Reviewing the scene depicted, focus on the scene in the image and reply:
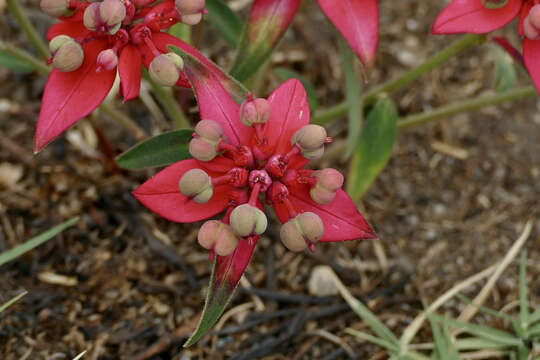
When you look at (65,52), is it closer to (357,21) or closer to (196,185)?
(196,185)

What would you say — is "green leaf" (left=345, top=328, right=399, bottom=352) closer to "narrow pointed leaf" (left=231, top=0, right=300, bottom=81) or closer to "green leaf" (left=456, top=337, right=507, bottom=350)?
"green leaf" (left=456, top=337, right=507, bottom=350)

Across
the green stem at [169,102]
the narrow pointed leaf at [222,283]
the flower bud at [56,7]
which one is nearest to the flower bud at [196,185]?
the narrow pointed leaf at [222,283]

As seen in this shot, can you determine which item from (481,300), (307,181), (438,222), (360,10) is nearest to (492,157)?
(438,222)

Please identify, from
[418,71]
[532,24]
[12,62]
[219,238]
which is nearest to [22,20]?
[12,62]

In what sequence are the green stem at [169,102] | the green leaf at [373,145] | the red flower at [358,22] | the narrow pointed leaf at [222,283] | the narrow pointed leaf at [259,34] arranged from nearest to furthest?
the narrow pointed leaf at [222,283] < the red flower at [358,22] < the narrow pointed leaf at [259,34] < the green stem at [169,102] < the green leaf at [373,145]

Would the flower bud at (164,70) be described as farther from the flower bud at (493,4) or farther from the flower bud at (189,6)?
the flower bud at (493,4)

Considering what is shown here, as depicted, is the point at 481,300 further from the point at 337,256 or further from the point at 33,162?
the point at 33,162

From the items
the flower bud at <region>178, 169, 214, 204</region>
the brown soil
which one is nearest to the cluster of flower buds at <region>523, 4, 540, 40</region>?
the flower bud at <region>178, 169, 214, 204</region>
